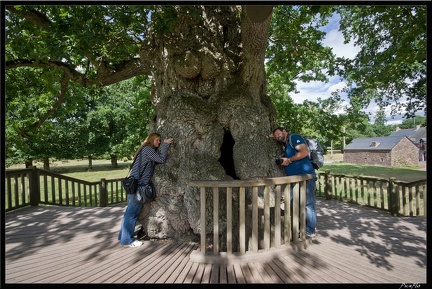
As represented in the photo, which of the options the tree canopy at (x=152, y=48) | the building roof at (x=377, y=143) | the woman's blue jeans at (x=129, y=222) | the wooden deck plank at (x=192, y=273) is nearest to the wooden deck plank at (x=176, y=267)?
the wooden deck plank at (x=192, y=273)

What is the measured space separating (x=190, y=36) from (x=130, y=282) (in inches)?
171

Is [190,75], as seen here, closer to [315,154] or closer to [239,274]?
[315,154]

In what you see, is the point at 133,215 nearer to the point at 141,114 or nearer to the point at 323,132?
the point at 141,114

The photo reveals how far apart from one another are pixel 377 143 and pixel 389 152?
409 cm

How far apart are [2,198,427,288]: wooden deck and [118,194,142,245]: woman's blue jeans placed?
13 cm

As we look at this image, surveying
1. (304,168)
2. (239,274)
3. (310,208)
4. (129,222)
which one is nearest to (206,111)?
(304,168)

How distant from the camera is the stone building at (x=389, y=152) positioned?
32.6 metres

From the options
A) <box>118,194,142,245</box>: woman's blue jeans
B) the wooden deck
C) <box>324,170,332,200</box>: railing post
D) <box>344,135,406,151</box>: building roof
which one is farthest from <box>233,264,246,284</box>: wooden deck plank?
<box>344,135,406,151</box>: building roof

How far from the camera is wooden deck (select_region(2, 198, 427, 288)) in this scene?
2676 millimetres

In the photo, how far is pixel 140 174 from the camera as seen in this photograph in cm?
367

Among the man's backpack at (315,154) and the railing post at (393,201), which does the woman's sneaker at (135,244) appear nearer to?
the man's backpack at (315,154)

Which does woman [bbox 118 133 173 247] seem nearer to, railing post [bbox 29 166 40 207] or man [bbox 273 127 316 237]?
man [bbox 273 127 316 237]

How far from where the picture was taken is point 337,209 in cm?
574

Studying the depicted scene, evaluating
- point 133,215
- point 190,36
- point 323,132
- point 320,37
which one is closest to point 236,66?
point 190,36
